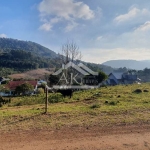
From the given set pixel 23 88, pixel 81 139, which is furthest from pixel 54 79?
pixel 81 139

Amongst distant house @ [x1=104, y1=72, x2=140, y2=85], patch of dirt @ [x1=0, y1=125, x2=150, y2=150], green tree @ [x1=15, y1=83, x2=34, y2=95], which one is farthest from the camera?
distant house @ [x1=104, y1=72, x2=140, y2=85]

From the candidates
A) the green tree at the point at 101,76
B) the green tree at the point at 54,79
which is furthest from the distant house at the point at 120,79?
the green tree at the point at 54,79

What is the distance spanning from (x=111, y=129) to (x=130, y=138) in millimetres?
965

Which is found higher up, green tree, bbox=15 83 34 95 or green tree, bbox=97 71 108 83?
green tree, bbox=97 71 108 83

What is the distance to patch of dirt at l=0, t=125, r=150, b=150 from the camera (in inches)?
211

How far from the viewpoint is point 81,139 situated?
5.91 meters

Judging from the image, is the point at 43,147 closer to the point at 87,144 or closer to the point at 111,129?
the point at 87,144

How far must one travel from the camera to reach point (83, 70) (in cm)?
2991

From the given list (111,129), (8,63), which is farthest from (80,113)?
(8,63)

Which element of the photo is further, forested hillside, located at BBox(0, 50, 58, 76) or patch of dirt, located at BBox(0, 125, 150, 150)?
forested hillside, located at BBox(0, 50, 58, 76)

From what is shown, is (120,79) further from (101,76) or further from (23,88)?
(23,88)

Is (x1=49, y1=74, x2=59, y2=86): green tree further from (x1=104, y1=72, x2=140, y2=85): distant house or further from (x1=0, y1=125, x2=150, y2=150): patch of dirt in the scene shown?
(x1=104, y1=72, x2=140, y2=85): distant house

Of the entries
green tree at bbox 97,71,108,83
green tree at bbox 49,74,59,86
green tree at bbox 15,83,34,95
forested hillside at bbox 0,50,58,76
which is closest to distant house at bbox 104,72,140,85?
green tree at bbox 97,71,108,83

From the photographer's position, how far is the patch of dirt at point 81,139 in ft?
17.6
